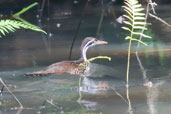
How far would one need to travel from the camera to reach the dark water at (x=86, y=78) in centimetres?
778

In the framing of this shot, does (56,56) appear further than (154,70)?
Yes

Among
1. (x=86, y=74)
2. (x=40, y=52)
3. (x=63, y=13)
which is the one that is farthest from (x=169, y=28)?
(x=63, y=13)

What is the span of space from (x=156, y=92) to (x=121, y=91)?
546mm

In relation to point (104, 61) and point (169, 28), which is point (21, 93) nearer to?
point (104, 61)

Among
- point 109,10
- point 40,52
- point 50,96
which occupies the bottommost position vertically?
point 109,10

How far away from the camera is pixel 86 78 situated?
10.5 metres

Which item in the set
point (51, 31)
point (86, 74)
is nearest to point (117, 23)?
point (51, 31)

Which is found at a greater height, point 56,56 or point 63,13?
point 56,56

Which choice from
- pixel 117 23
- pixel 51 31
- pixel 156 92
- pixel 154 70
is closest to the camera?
pixel 156 92

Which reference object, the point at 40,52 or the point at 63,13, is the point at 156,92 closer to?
the point at 40,52

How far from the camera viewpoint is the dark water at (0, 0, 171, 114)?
7.78 metres

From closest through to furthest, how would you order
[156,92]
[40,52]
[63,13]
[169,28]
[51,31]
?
1. [156,92]
2. [40,52]
3. [169,28]
4. [51,31]
5. [63,13]

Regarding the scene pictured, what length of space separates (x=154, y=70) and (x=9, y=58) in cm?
376

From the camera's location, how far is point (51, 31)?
16.9 meters
